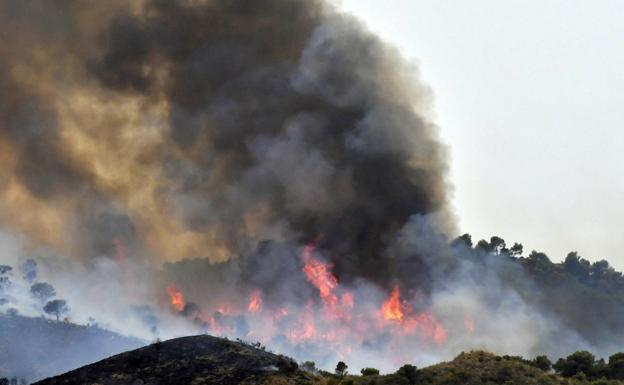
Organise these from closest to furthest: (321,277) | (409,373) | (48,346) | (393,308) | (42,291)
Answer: (409,373) → (393,308) → (48,346) → (321,277) → (42,291)

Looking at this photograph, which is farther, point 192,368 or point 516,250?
point 516,250

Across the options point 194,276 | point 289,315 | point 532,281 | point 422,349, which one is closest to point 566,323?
point 532,281

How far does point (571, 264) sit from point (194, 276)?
10679cm

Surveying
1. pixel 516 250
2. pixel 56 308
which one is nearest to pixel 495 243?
pixel 516 250

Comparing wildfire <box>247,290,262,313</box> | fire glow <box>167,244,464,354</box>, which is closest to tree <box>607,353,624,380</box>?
fire glow <box>167,244,464,354</box>

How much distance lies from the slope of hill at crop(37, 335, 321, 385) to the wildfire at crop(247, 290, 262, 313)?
75334 mm

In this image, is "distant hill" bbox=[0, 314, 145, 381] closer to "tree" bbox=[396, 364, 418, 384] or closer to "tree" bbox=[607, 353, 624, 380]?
"tree" bbox=[396, 364, 418, 384]

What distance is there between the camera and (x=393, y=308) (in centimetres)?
10844

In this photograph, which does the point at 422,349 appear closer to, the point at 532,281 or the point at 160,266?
the point at 532,281

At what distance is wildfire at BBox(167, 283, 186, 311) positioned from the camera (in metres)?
149

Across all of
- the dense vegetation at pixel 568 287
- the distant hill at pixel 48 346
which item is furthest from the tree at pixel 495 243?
the distant hill at pixel 48 346

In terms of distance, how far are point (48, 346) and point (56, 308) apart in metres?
30.3

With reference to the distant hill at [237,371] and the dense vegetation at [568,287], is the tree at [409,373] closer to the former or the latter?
the distant hill at [237,371]

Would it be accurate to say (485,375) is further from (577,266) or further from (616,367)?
(577,266)
